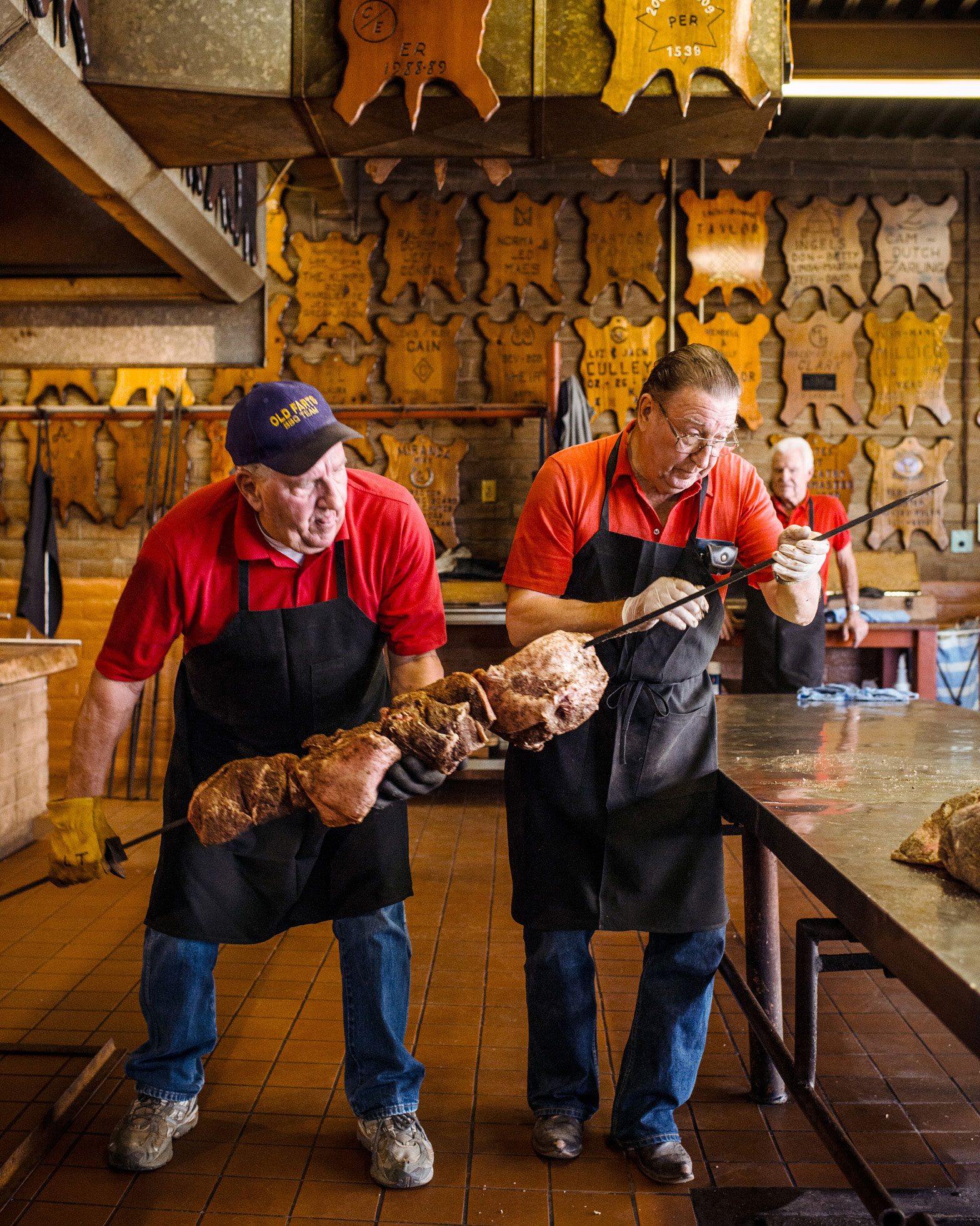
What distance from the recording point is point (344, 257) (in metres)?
6.98

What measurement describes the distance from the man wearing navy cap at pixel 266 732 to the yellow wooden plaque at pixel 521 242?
17.0ft

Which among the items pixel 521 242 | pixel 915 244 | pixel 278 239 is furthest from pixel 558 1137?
pixel 915 244

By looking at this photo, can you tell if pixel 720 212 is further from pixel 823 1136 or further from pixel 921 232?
pixel 823 1136

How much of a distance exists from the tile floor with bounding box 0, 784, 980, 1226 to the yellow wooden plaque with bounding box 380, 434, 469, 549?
12.0 feet

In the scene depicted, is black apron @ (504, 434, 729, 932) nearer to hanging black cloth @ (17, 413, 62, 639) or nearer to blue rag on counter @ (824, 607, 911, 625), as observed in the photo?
blue rag on counter @ (824, 607, 911, 625)

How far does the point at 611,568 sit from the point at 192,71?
213 cm

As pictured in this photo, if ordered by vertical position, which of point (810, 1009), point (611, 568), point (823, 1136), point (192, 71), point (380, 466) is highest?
point (192, 71)

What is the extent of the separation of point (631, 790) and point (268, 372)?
5.77 m

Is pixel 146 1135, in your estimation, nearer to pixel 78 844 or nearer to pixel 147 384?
pixel 78 844

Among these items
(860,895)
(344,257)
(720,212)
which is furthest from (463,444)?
(860,895)

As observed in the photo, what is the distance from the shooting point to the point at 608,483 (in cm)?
224

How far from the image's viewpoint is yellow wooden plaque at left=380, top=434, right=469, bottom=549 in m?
6.97

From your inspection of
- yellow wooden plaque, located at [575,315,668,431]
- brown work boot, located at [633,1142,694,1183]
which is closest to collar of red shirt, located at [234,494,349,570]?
brown work boot, located at [633,1142,694,1183]

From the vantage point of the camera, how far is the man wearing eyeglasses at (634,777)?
85.0 inches
